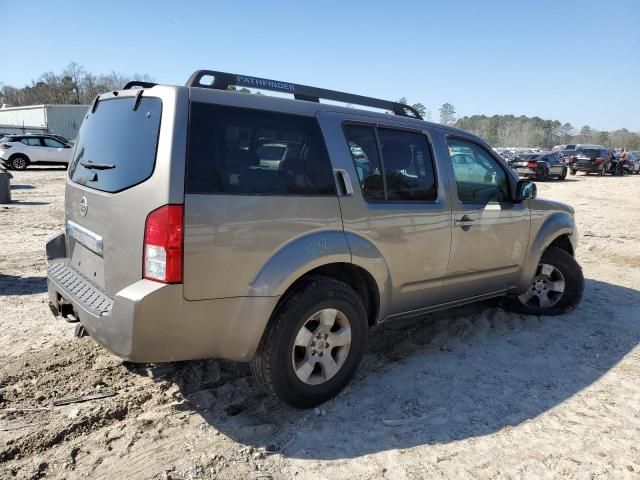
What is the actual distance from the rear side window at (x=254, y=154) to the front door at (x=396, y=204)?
16 cm

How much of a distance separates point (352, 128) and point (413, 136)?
0.67 metres

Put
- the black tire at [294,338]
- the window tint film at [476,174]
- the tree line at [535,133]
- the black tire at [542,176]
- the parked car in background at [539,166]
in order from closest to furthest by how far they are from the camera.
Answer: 1. the black tire at [294,338]
2. the window tint film at [476,174]
3. the parked car in background at [539,166]
4. the black tire at [542,176]
5. the tree line at [535,133]

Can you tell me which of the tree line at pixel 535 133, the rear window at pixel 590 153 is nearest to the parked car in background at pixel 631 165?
the rear window at pixel 590 153

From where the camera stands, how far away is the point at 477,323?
4895mm

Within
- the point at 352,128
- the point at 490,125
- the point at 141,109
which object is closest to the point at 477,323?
the point at 352,128

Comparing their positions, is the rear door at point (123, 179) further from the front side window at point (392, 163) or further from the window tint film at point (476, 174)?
the window tint film at point (476, 174)

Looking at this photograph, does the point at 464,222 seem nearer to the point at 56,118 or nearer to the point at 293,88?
the point at 293,88

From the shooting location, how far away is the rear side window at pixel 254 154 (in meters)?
2.65

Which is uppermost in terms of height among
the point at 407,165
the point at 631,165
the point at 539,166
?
the point at 631,165

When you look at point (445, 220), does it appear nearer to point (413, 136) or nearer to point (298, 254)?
point (413, 136)

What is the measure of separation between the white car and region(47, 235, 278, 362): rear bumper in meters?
22.9

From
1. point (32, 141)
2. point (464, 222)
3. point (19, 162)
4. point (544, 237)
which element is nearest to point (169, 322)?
point (464, 222)

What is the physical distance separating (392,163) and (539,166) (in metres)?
25.2

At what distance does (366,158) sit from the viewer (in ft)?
11.3
